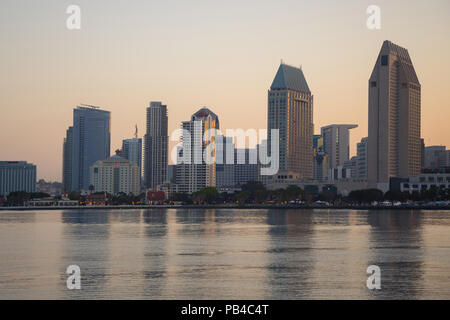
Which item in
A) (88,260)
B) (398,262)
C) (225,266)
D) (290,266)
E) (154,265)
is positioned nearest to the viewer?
(225,266)

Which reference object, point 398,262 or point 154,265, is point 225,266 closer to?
point 154,265

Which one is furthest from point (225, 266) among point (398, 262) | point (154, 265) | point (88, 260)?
point (398, 262)

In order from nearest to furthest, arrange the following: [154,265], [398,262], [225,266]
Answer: [225,266]
[154,265]
[398,262]

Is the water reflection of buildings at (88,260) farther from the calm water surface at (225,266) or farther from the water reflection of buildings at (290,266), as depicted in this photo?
the water reflection of buildings at (290,266)

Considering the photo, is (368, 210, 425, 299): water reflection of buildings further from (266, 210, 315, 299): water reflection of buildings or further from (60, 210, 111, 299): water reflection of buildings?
(60, 210, 111, 299): water reflection of buildings

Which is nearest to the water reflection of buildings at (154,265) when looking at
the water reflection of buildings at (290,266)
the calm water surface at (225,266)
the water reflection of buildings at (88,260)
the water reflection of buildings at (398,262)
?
the calm water surface at (225,266)

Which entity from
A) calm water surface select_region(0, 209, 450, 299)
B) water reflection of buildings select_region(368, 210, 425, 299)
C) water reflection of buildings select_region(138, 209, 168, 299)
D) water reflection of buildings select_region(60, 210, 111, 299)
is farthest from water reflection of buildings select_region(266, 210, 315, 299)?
water reflection of buildings select_region(60, 210, 111, 299)

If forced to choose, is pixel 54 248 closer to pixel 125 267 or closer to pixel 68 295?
pixel 125 267

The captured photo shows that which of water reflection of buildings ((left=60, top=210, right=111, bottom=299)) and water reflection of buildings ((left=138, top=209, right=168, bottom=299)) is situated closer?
water reflection of buildings ((left=60, top=210, right=111, bottom=299))

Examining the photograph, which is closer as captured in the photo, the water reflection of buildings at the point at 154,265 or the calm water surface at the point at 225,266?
the calm water surface at the point at 225,266

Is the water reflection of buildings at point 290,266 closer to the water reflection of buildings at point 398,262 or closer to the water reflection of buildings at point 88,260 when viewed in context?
the water reflection of buildings at point 398,262
